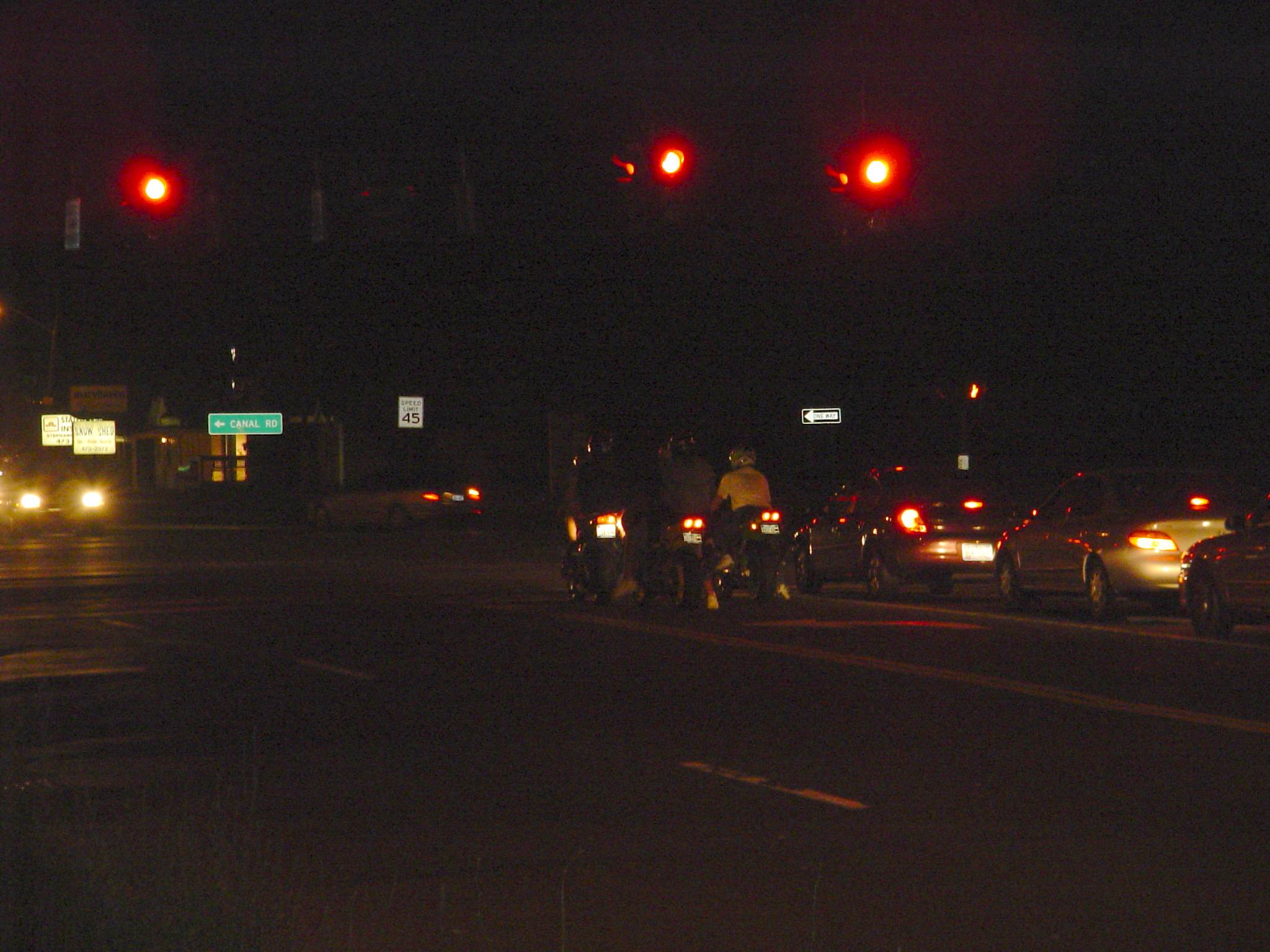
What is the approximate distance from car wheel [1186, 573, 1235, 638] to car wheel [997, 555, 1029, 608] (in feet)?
11.1

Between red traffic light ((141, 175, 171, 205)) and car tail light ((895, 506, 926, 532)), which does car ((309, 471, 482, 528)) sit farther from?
car tail light ((895, 506, 926, 532))

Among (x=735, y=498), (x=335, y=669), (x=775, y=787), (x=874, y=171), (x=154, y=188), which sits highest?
(x=154, y=188)

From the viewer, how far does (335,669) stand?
48.3ft

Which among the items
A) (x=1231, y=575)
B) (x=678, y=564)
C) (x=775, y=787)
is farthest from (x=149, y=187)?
(x=775, y=787)

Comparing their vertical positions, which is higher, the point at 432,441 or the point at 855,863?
the point at 432,441

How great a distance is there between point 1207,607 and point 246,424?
58.7 m

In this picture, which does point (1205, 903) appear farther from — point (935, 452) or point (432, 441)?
point (432, 441)

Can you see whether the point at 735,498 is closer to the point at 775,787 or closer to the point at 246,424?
the point at 775,787

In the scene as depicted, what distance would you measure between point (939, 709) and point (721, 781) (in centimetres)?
294

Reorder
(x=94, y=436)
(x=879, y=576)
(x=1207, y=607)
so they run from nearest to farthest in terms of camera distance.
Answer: (x=1207, y=607), (x=879, y=576), (x=94, y=436)

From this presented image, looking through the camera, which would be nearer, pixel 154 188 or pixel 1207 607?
pixel 1207 607

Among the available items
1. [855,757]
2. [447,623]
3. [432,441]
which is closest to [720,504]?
[447,623]

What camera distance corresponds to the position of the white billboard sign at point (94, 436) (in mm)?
83188

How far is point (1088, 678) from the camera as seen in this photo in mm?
13609
